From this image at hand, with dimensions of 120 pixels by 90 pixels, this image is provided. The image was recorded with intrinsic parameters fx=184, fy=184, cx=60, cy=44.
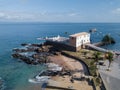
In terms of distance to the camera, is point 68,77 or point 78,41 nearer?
point 68,77

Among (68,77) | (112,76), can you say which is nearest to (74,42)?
(68,77)

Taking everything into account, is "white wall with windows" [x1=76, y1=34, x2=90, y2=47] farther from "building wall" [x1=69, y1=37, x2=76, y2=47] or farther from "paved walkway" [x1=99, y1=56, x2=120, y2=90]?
"paved walkway" [x1=99, y1=56, x2=120, y2=90]

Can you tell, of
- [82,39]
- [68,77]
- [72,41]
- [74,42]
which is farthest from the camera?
[82,39]

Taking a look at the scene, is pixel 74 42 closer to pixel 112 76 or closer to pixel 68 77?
pixel 68 77

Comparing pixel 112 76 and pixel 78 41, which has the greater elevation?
pixel 78 41

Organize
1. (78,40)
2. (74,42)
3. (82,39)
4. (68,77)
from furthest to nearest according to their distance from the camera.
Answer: (82,39) → (78,40) → (74,42) → (68,77)

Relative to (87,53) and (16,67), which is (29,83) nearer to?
(16,67)

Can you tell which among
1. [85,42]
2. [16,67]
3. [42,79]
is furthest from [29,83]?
[85,42]

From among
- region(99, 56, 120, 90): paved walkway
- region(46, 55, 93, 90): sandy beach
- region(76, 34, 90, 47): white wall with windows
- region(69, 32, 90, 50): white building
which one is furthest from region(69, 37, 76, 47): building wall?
region(99, 56, 120, 90): paved walkway
